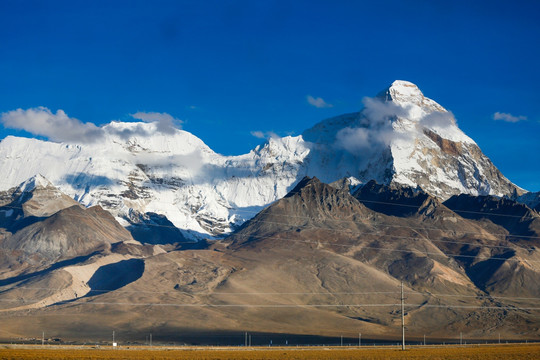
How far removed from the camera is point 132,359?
12594 centimetres

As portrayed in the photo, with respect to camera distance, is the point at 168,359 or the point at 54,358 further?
the point at 168,359

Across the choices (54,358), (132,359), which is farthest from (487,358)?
(54,358)

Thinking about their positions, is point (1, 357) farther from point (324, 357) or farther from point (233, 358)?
point (324, 357)

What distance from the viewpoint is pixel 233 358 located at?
130 m

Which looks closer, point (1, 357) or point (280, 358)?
point (1, 357)

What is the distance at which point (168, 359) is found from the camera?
424ft

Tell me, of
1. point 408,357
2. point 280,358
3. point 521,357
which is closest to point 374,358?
point 408,357

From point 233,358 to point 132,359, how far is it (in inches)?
616

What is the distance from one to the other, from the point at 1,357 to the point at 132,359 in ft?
62.1

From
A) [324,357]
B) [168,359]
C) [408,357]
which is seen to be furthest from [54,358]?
[408,357]

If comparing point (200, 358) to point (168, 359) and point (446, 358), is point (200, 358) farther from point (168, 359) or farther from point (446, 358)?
point (446, 358)

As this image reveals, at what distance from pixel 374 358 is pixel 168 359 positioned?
32.4 m

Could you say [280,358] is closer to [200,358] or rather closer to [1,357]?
[200,358]

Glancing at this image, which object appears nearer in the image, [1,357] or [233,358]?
[1,357]
